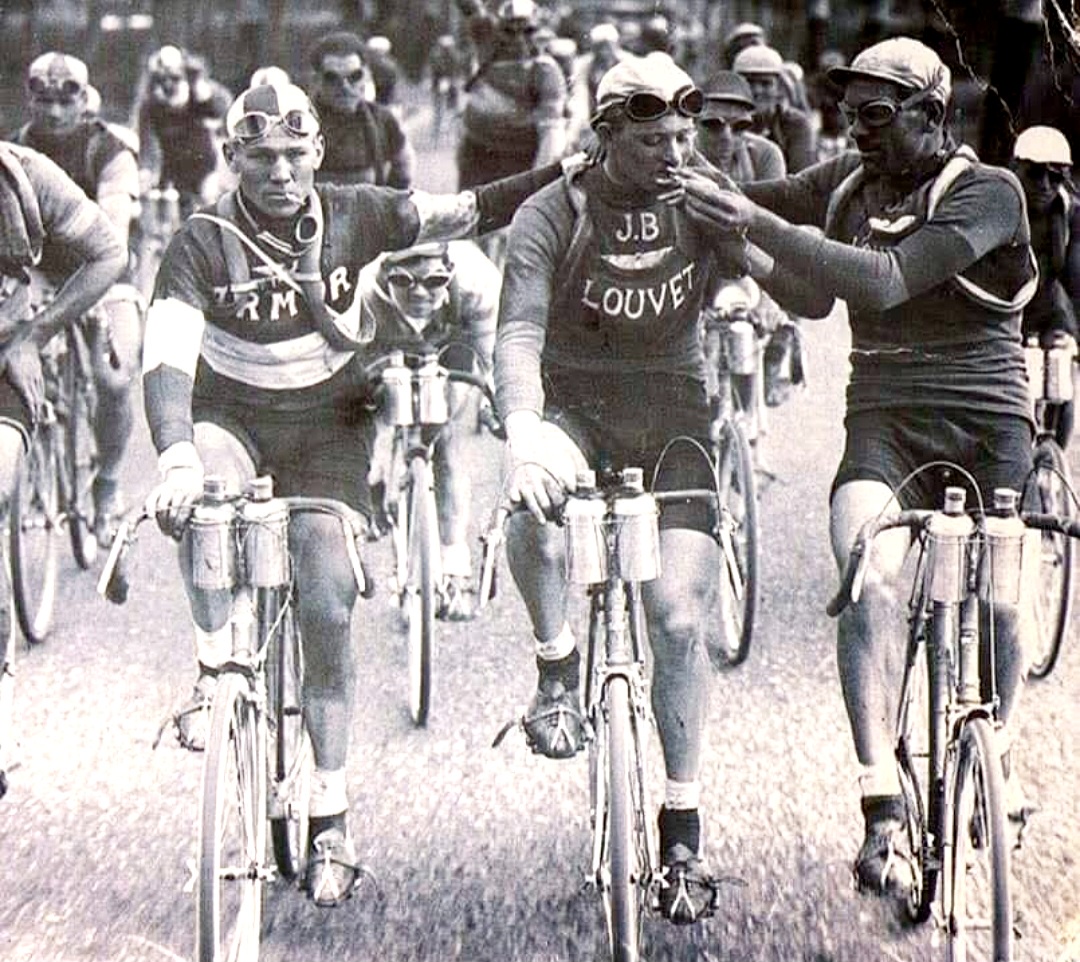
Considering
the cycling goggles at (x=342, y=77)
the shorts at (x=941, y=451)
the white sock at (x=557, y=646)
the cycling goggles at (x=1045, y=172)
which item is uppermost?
the cycling goggles at (x=342, y=77)

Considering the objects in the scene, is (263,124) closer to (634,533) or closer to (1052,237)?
(634,533)

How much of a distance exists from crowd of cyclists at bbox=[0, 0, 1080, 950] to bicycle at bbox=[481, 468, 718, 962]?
113 mm

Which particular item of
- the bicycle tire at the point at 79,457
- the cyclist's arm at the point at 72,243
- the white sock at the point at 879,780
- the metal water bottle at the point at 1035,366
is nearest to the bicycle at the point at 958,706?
the white sock at the point at 879,780

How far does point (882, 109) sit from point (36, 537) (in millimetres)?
2973

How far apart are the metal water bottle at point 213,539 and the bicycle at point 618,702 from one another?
73 cm

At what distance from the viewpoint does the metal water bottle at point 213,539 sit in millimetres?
3881

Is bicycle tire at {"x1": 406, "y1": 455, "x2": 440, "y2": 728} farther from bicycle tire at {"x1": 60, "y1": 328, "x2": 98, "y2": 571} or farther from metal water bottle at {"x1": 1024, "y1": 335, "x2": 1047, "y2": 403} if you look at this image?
metal water bottle at {"x1": 1024, "y1": 335, "x2": 1047, "y2": 403}

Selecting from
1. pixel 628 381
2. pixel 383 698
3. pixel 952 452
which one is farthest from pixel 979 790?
pixel 383 698

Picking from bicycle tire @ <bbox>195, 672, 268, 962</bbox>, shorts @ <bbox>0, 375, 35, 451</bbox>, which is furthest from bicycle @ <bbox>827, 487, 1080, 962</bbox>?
shorts @ <bbox>0, 375, 35, 451</bbox>

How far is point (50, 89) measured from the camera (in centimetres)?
473

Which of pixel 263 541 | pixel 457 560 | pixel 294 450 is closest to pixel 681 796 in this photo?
pixel 263 541

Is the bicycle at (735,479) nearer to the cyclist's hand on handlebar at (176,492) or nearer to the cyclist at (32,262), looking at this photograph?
the cyclist's hand on handlebar at (176,492)

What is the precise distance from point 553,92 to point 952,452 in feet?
5.63

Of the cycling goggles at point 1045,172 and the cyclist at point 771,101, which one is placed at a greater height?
the cyclist at point 771,101
